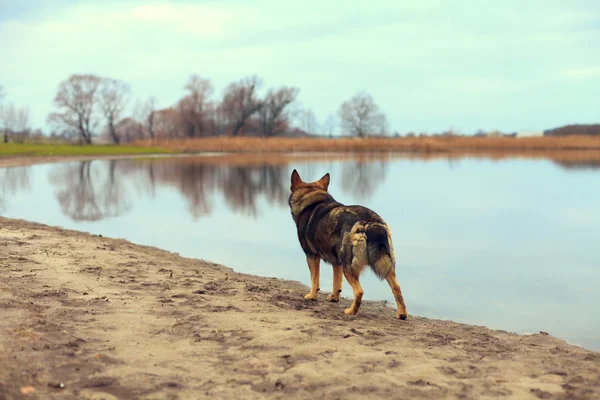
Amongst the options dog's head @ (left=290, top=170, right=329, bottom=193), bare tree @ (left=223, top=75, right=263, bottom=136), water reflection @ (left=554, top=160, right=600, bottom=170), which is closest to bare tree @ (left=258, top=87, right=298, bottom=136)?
bare tree @ (left=223, top=75, right=263, bottom=136)

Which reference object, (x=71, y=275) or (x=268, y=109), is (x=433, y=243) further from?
(x=268, y=109)

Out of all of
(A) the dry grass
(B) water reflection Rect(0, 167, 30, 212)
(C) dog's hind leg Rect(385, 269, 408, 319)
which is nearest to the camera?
(C) dog's hind leg Rect(385, 269, 408, 319)

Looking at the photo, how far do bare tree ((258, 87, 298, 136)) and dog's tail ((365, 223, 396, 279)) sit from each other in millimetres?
82782

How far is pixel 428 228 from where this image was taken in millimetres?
13422

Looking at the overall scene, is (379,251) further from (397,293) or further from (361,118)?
(361,118)

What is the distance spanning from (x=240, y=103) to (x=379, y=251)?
84.0 m

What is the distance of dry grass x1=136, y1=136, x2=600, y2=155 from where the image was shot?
55906mm

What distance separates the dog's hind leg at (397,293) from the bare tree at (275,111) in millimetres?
82703

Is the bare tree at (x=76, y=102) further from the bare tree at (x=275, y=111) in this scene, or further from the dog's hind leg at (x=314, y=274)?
the dog's hind leg at (x=314, y=274)

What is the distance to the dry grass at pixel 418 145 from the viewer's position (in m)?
55.9

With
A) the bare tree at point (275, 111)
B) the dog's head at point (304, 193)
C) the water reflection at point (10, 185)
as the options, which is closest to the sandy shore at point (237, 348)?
the dog's head at point (304, 193)

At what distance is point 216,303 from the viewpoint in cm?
641

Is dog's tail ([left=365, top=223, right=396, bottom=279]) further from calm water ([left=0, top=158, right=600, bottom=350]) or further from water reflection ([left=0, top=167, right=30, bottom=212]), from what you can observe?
water reflection ([left=0, top=167, right=30, bottom=212])

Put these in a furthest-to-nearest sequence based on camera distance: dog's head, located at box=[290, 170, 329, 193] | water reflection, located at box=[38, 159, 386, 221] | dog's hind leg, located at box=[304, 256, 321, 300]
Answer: water reflection, located at box=[38, 159, 386, 221] < dog's head, located at box=[290, 170, 329, 193] < dog's hind leg, located at box=[304, 256, 321, 300]
